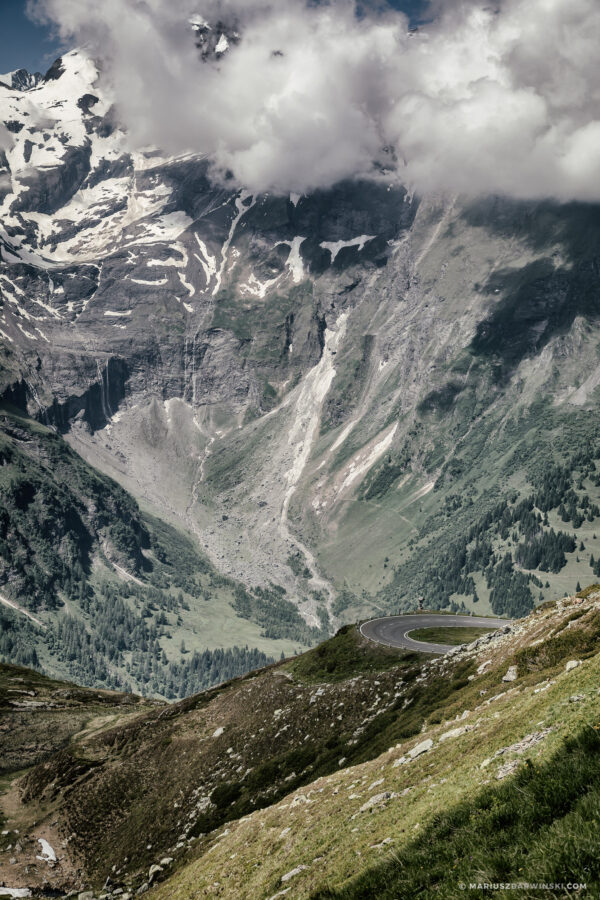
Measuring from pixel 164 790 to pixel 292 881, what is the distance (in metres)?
54.3

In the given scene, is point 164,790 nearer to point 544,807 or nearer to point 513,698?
point 513,698

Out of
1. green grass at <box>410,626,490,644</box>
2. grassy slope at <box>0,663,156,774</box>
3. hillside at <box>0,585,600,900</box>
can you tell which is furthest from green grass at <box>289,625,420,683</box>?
grassy slope at <box>0,663,156,774</box>

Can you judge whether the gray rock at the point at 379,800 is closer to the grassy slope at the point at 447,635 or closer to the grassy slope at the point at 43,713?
the grassy slope at the point at 447,635

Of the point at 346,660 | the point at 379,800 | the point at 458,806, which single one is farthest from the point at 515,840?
the point at 346,660

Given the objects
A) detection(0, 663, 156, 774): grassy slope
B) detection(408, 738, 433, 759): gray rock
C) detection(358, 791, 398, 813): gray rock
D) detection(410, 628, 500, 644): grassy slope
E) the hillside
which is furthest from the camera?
detection(0, 663, 156, 774): grassy slope

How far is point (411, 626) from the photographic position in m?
120

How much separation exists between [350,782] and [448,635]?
69.8m

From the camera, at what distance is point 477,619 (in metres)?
128

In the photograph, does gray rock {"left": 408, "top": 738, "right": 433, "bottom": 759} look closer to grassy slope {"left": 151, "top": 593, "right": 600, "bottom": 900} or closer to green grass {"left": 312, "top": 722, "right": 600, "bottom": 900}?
grassy slope {"left": 151, "top": 593, "right": 600, "bottom": 900}

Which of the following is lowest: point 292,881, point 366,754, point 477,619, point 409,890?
point 477,619

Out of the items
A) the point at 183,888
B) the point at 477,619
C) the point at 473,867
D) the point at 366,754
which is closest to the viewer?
the point at 473,867

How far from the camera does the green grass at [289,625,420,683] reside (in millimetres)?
88312

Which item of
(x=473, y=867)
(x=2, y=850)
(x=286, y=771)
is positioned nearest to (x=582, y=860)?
(x=473, y=867)

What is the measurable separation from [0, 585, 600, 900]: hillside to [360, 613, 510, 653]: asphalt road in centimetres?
532
